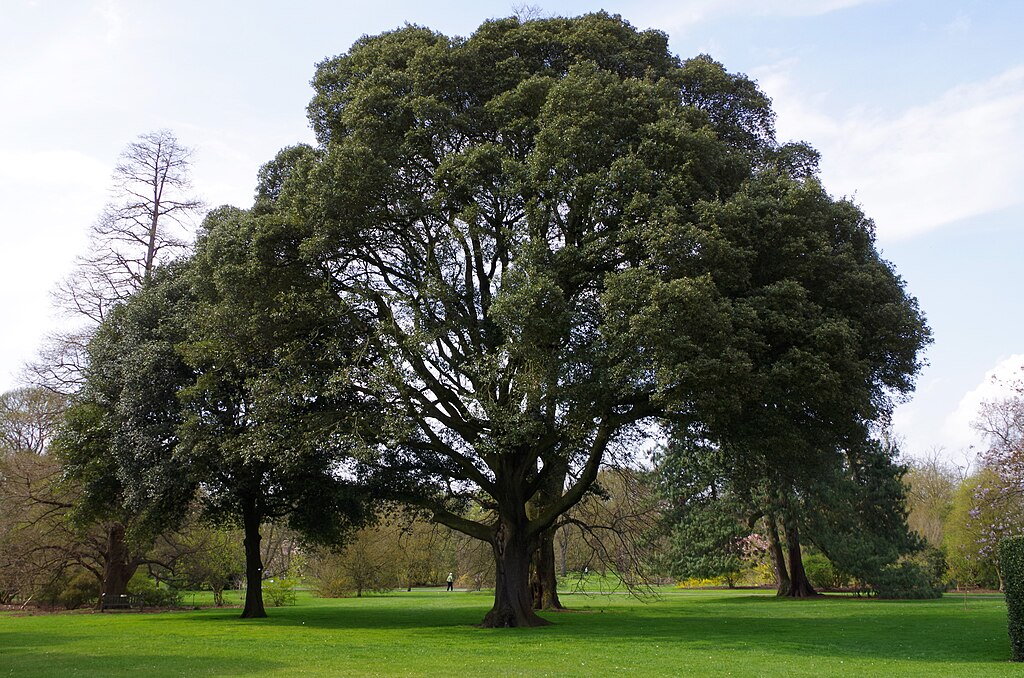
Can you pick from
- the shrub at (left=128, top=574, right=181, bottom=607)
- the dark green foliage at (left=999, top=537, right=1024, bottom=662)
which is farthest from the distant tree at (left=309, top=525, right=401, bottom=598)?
the dark green foliage at (left=999, top=537, right=1024, bottom=662)

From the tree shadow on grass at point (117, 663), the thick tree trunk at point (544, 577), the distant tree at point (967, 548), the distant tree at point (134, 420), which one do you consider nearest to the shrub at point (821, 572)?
the distant tree at point (967, 548)

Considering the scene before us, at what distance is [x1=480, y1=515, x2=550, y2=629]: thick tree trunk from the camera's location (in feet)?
77.6

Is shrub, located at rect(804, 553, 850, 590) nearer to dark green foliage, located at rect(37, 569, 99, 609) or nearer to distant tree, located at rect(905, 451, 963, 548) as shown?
distant tree, located at rect(905, 451, 963, 548)

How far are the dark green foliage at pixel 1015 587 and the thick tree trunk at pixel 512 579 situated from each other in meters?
12.8

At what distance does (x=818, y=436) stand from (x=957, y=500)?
1574 inches

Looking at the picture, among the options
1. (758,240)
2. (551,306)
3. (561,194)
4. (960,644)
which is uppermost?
(561,194)

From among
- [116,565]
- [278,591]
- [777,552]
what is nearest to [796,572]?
[777,552]

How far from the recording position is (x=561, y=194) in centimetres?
2002

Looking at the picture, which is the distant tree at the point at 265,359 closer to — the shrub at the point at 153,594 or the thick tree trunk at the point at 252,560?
the thick tree trunk at the point at 252,560

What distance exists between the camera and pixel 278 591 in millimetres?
38625

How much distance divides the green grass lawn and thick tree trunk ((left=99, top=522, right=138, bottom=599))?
6.73 metres

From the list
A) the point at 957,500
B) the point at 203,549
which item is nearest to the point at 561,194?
the point at 203,549

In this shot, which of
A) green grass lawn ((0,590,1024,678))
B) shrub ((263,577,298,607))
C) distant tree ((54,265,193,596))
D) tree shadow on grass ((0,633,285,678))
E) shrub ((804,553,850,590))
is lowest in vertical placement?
shrub ((804,553,850,590))

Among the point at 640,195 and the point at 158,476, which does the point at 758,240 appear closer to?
the point at 640,195
